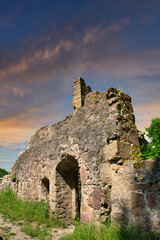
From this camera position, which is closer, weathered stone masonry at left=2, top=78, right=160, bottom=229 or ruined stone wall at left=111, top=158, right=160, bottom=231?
ruined stone wall at left=111, top=158, right=160, bottom=231

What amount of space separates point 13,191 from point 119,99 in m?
7.63

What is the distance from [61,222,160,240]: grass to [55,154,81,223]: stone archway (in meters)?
1.95

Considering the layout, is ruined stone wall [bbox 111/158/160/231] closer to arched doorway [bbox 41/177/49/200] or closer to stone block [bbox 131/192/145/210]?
stone block [bbox 131/192/145/210]

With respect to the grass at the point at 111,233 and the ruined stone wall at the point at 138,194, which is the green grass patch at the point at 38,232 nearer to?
the grass at the point at 111,233

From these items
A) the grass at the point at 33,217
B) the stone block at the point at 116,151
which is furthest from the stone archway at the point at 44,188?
the stone block at the point at 116,151

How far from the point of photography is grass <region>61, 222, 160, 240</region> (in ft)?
11.1

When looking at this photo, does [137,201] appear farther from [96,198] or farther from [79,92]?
[79,92]

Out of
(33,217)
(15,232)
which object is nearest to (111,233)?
(15,232)

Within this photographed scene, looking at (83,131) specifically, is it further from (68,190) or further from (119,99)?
(68,190)

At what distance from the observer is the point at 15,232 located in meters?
5.05

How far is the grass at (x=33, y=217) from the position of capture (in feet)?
16.8

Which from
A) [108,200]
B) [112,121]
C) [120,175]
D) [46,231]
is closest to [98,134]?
[112,121]

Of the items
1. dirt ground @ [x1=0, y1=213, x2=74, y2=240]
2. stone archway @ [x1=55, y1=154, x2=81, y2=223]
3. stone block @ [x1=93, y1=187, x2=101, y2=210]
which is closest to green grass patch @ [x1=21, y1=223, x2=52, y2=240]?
dirt ground @ [x1=0, y1=213, x2=74, y2=240]

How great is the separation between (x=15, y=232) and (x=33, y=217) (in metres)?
1.20
